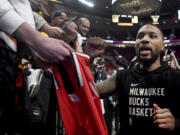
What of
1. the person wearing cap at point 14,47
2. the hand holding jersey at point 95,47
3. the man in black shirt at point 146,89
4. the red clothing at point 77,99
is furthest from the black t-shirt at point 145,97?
the person wearing cap at point 14,47

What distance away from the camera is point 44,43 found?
62 cm

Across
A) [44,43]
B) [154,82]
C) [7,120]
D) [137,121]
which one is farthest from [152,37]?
[7,120]

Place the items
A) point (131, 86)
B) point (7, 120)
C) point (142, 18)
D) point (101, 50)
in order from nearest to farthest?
point (7, 120) < point (101, 50) < point (131, 86) < point (142, 18)

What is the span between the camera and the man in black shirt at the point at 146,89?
1339mm

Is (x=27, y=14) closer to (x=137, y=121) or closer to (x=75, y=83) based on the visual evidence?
(x=75, y=83)

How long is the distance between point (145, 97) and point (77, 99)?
86cm

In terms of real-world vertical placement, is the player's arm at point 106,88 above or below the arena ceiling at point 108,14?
below

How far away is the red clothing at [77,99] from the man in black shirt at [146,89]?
0.69 m

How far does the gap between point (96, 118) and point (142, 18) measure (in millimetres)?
20534

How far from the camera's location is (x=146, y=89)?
146 centimetres

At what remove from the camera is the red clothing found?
2.46 feet

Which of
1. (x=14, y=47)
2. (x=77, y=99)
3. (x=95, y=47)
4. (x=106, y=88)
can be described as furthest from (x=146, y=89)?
(x=14, y=47)

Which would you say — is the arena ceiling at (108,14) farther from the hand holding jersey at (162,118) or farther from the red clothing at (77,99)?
the red clothing at (77,99)

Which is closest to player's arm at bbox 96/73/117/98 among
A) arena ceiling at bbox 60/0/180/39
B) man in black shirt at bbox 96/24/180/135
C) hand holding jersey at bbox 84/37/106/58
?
man in black shirt at bbox 96/24/180/135
